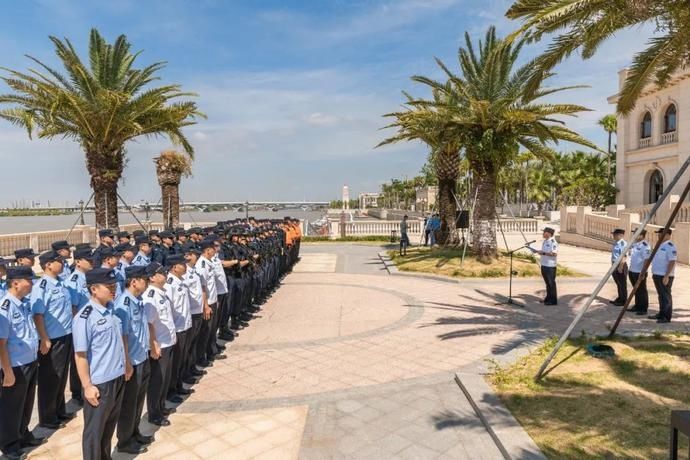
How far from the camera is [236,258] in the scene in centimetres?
935

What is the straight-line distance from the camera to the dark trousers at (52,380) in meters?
5.21

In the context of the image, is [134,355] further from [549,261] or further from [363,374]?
[549,261]

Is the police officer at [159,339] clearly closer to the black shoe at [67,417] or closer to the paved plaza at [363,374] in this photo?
the paved plaza at [363,374]

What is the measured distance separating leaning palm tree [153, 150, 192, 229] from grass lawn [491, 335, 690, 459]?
88.3ft

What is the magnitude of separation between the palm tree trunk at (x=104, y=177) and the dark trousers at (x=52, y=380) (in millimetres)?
13165

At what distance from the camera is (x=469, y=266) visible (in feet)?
51.2

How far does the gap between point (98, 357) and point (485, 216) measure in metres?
13.8

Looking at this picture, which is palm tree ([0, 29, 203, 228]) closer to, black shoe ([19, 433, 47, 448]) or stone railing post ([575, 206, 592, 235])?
black shoe ([19, 433, 47, 448])

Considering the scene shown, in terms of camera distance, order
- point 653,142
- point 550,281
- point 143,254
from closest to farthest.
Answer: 1. point 143,254
2. point 550,281
3. point 653,142

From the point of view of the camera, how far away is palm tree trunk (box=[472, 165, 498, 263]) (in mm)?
15883

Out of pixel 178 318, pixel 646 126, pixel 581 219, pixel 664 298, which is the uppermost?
pixel 646 126

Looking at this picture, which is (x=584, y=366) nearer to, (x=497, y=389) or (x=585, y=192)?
(x=497, y=389)

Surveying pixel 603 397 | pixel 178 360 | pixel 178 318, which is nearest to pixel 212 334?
pixel 178 360

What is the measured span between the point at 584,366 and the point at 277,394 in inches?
168
